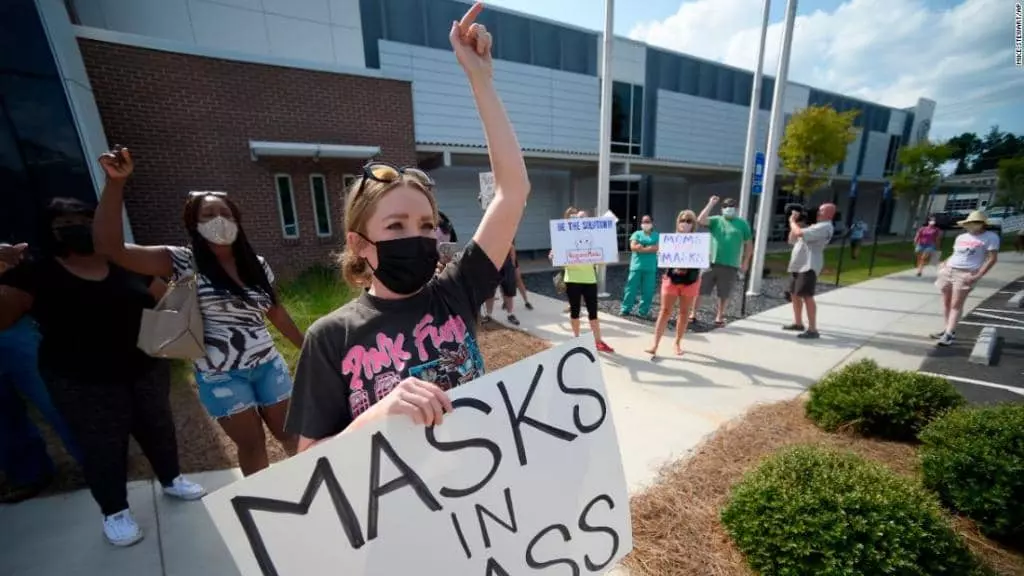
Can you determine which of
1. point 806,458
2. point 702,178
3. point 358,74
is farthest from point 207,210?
point 702,178

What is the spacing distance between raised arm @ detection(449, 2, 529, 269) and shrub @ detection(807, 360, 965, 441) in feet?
10.5

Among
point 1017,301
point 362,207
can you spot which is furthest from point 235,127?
point 1017,301

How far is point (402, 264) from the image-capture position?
1.28m

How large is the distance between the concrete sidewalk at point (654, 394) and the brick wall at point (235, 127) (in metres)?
5.43

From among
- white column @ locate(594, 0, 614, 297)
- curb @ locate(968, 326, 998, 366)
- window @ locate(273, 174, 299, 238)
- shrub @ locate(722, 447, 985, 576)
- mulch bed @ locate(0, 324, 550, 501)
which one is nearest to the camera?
shrub @ locate(722, 447, 985, 576)

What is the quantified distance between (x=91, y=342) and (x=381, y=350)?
6.10ft

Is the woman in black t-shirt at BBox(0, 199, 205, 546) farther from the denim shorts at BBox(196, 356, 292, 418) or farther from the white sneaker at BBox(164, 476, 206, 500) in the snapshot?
the denim shorts at BBox(196, 356, 292, 418)

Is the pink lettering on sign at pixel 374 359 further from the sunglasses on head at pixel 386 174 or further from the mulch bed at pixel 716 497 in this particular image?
the mulch bed at pixel 716 497

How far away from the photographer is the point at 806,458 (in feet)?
7.09

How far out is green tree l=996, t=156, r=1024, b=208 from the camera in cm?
2745

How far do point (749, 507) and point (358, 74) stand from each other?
9940mm

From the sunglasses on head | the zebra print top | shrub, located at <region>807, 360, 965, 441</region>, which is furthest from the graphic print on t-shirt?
shrub, located at <region>807, 360, 965, 441</region>

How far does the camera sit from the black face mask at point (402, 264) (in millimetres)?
1277

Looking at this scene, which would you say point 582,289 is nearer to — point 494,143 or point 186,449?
point 494,143
